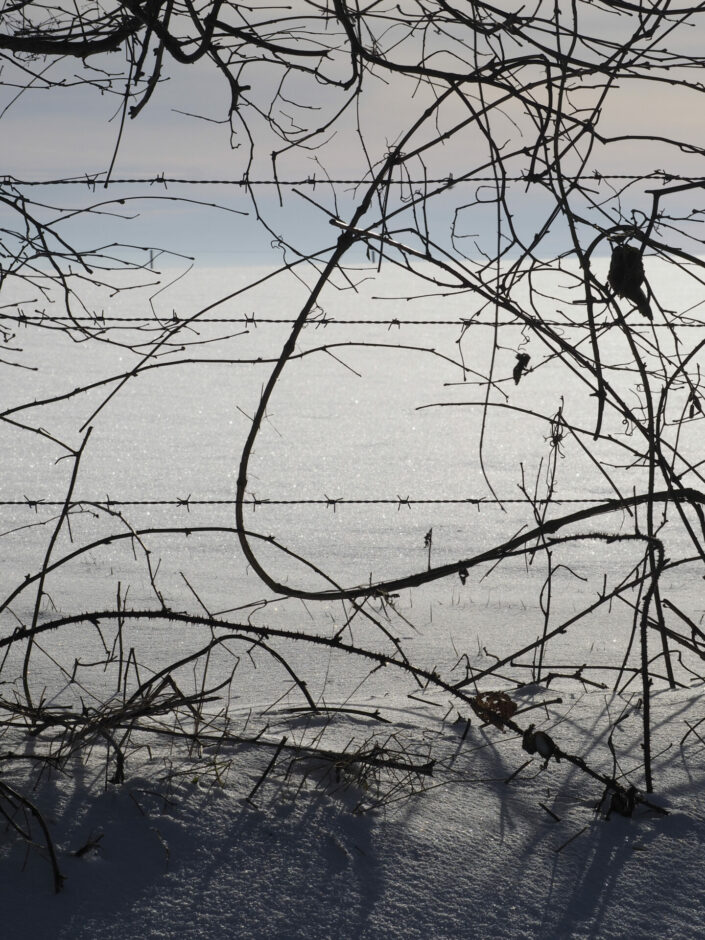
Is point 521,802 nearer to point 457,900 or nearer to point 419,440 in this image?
point 457,900

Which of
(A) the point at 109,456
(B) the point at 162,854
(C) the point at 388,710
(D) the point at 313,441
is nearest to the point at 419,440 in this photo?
(D) the point at 313,441

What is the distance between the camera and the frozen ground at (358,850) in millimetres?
1263

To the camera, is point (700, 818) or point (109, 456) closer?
point (700, 818)

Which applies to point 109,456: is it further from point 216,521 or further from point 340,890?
point 340,890

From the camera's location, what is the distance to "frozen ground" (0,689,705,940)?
126 centimetres

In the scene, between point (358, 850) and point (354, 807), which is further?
point (354, 807)

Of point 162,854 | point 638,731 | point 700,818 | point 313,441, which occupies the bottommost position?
point 162,854

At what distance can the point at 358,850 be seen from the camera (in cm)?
142

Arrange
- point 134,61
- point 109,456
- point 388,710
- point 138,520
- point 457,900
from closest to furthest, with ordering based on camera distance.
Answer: point 457,900
point 134,61
point 388,710
point 138,520
point 109,456

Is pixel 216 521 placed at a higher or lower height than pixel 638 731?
higher

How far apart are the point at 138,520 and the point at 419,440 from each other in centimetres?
470

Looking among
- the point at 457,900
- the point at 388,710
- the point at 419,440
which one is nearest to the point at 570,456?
the point at 419,440

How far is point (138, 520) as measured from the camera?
6641 millimetres

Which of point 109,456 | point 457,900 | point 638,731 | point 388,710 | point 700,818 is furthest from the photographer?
point 109,456
